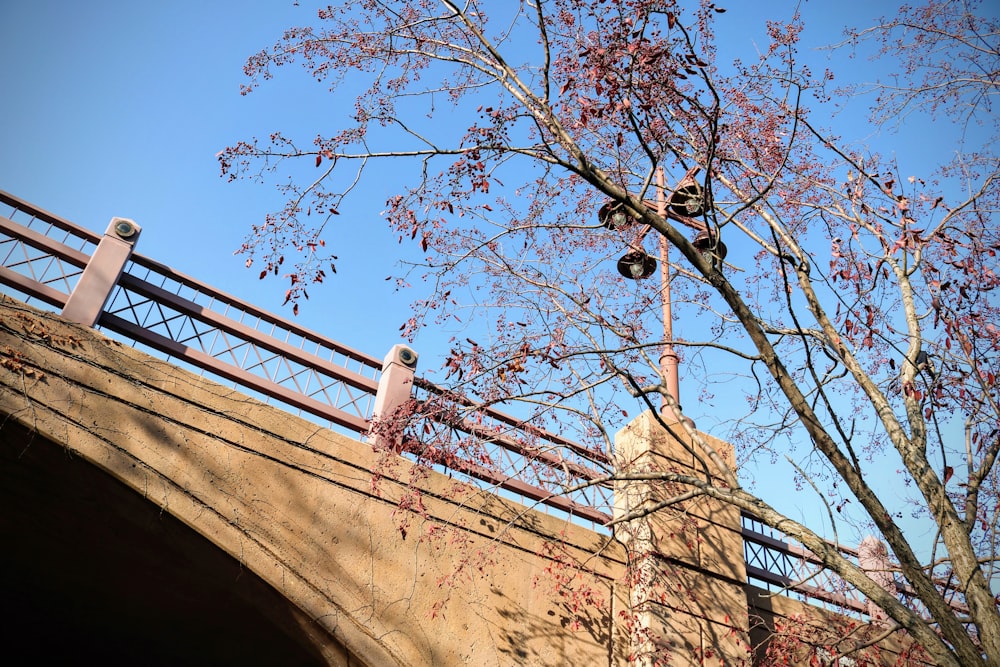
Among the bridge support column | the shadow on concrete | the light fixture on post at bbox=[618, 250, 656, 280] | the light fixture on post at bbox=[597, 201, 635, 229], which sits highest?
the light fixture on post at bbox=[618, 250, 656, 280]

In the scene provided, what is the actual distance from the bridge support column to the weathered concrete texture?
414 mm

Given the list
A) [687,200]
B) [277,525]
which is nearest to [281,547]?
[277,525]

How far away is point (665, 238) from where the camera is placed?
241 inches

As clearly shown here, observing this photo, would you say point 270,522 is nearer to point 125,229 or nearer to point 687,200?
point 125,229

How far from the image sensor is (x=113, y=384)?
206 inches

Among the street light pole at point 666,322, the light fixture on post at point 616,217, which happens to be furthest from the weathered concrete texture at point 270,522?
the light fixture on post at point 616,217

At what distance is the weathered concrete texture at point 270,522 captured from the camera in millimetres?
5086

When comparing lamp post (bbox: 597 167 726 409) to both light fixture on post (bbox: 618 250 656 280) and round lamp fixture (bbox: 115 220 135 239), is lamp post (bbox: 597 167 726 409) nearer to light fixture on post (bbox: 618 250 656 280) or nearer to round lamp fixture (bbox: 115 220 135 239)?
light fixture on post (bbox: 618 250 656 280)

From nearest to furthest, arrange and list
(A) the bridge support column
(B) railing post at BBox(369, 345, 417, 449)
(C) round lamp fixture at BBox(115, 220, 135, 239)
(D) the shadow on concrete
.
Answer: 1. (D) the shadow on concrete
2. (C) round lamp fixture at BBox(115, 220, 135, 239)
3. (B) railing post at BBox(369, 345, 417, 449)
4. (A) the bridge support column

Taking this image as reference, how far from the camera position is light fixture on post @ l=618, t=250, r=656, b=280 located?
6301mm

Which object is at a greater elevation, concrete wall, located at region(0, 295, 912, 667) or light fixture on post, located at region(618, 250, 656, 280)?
light fixture on post, located at region(618, 250, 656, 280)

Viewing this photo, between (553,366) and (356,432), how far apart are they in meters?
1.75

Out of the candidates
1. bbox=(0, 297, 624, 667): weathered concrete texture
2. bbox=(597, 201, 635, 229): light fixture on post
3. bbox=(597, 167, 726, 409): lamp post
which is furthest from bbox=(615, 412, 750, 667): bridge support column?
bbox=(597, 201, 635, 229): light fixture on post

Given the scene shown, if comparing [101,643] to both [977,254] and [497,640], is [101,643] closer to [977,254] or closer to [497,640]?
[497,640]
